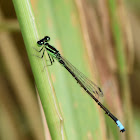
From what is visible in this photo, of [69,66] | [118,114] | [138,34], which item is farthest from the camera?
[138,34]

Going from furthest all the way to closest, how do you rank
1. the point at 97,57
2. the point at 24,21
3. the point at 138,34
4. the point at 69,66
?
the point at 138,34 → the point at 97,57 → the point at 69,66 → the point at 24,21

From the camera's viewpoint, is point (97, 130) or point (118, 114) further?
point (118, 114)

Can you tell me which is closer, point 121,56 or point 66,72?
point 66,72

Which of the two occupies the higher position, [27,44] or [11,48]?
[11,48]

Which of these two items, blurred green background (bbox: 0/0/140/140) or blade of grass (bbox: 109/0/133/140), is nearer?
blurred green background (bbox: 0/0/140/140)

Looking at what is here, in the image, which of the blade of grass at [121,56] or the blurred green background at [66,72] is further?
the blade of grass at [121,56]

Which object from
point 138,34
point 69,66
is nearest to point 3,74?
point 69,66

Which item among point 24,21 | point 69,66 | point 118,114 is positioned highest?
point 24,21

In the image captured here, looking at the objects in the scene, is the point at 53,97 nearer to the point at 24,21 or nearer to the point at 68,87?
the point at 24,21
